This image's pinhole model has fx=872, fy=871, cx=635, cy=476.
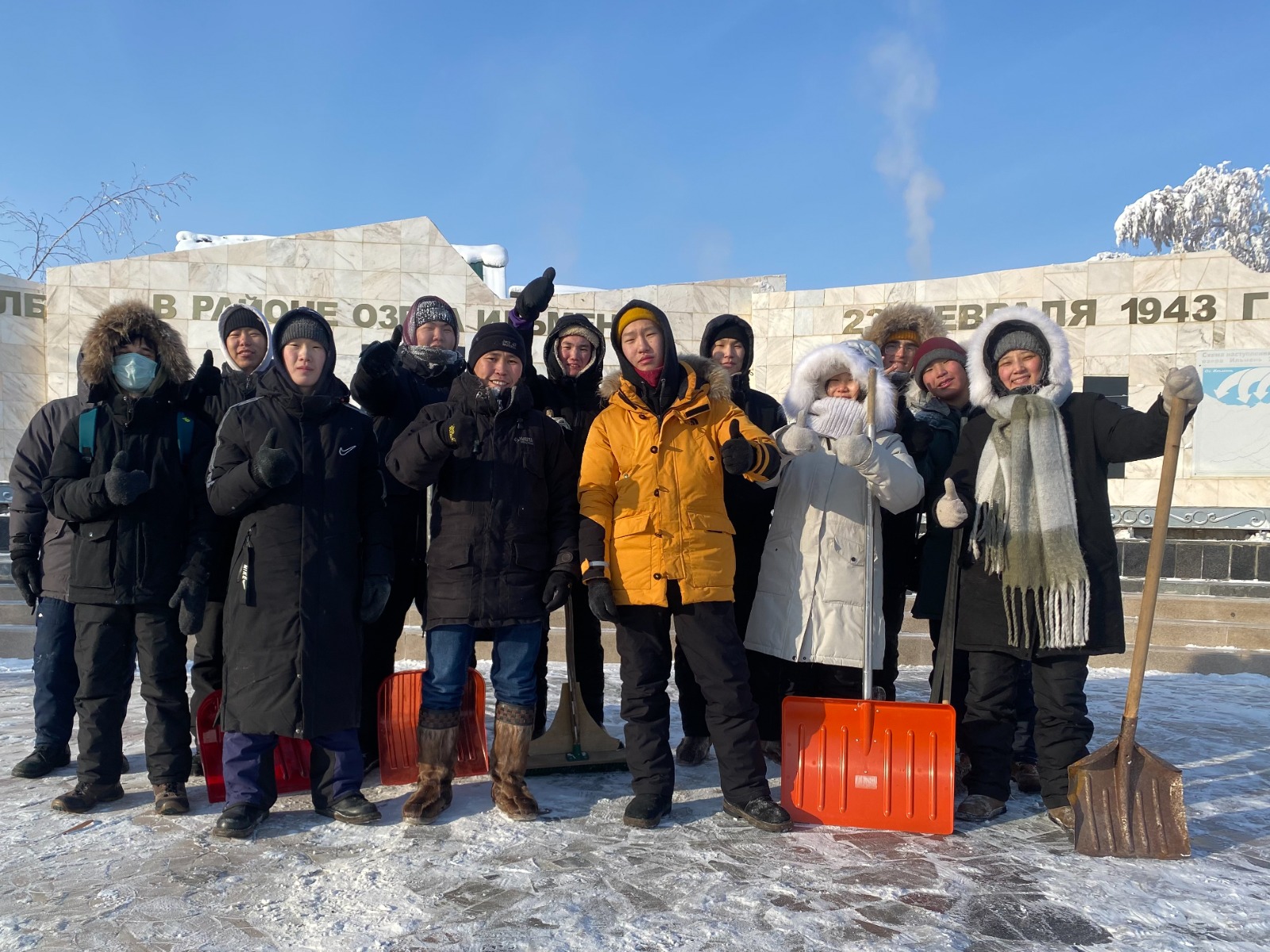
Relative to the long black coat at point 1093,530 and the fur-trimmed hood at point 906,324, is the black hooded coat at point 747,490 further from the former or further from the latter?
the fur-trimmed hood at point 906,324

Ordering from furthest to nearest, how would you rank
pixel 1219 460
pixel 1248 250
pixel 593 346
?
pixel 1248 250, pixel 1219 460, pixel 593 346

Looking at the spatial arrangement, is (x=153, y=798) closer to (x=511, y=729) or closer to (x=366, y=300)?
(x=511, y=729)

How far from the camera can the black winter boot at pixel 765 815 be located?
3.12m

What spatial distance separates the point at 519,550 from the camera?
3.26 metres

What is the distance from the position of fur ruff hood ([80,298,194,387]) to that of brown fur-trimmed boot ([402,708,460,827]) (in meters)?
1.68

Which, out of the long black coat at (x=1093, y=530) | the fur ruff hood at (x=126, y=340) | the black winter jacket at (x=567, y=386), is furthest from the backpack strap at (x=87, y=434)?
the long black coat at (x=1093, y=530)

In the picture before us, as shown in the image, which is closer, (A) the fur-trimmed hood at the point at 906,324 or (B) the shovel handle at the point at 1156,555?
(B) the shovel handle at the point at 1156,555

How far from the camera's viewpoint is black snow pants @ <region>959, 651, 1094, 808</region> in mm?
3242

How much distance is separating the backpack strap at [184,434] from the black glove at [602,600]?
65.0 inches

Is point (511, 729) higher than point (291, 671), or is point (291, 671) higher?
point (291, 671)

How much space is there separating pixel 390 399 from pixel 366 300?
334 inches

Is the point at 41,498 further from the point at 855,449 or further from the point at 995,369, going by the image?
the point at 995,369

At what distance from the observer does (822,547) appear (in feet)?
11.4

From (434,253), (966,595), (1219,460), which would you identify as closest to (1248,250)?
(1219,460)
